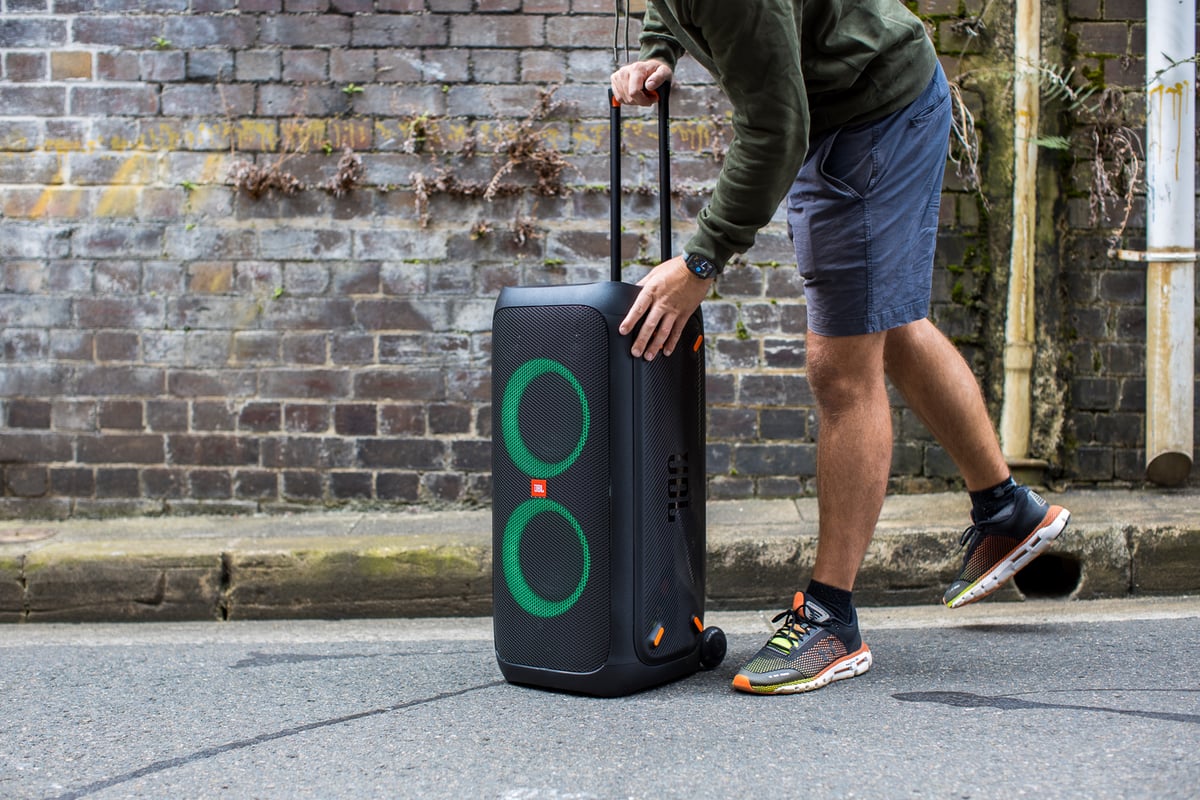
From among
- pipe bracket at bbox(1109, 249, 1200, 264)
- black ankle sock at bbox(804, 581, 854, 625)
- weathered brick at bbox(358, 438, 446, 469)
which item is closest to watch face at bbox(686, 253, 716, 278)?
black ankle sock at bbox(804, 581, 854, 625)

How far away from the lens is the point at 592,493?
2246 millimetres

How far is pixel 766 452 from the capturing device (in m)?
4.23

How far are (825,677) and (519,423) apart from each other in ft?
2.71

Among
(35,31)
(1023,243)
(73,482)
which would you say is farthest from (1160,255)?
(35,31)

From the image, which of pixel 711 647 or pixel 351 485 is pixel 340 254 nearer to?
pixel 351 485

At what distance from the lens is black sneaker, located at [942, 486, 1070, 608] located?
2588mm

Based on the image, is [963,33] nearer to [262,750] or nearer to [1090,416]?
[1090,416]

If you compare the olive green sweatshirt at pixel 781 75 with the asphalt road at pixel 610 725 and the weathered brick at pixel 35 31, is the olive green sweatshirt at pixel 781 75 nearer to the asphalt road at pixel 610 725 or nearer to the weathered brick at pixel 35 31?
the asphalt road at pixel 610 725

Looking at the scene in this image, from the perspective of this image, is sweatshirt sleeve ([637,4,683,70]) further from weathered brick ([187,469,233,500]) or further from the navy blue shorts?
weathered brick ([187,469,233,500])

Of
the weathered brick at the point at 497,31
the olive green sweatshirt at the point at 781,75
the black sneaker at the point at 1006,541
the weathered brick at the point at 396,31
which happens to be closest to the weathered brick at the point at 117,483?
the weathered brick at the point at 396,31

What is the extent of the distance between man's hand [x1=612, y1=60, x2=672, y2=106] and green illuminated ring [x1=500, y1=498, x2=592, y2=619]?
0.90 m

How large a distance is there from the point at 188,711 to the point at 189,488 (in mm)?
2145

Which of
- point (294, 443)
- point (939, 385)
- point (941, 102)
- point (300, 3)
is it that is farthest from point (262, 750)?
point (300, 3)

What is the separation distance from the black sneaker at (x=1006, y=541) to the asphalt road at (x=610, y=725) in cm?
16
